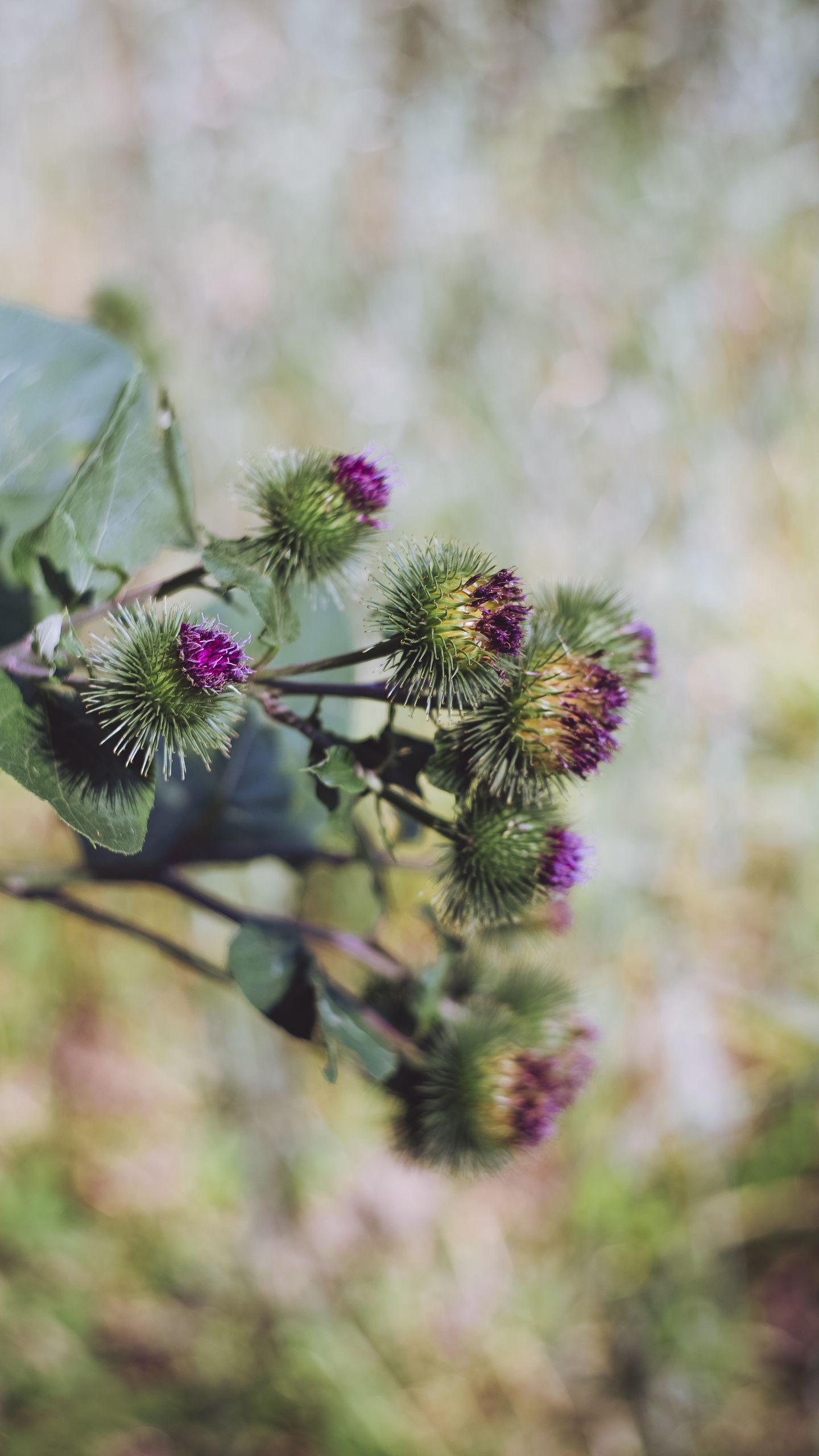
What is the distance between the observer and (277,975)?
0.79 m

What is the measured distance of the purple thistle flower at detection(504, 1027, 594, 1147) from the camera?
950 mm

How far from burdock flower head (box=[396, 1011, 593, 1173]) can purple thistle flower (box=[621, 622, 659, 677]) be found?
0.36 metres

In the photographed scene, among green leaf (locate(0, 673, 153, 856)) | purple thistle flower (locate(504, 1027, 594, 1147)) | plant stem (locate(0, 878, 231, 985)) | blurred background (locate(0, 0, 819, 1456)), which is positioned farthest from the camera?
blurred background (locate(0, 0, 819, 1456))

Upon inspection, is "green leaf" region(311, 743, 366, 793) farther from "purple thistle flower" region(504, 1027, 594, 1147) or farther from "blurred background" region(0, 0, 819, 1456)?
"blurred background" region(0, 0, 819, 1456)

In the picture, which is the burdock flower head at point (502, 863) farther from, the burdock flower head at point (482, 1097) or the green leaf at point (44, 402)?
the green leaf at point (44, 402)

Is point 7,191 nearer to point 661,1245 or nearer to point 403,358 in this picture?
point 403,358

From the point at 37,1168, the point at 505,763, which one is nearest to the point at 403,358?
the point at 37,1168

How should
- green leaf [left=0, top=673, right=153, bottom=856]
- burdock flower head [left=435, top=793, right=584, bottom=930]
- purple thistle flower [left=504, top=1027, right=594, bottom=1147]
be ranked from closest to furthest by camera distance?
green leaf [left=0, top=673, right=153, bottom=856], burdock flower head [left=435, top=793, right=584, bottom=930], purple thistle flower [left=504, top=1027, right=594, bottom=1147]

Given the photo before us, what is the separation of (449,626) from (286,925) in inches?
12.0

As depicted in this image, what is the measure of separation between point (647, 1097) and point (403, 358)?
8.12ft

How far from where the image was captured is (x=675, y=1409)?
2.29 meters

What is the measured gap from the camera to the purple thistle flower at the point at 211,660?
2.05 ft

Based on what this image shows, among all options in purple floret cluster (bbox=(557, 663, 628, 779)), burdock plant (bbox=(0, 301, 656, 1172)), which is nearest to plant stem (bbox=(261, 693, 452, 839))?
burdock plant (bbox=(0, 301, 656, 1172))

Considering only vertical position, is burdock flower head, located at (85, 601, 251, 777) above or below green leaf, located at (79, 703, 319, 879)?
below
